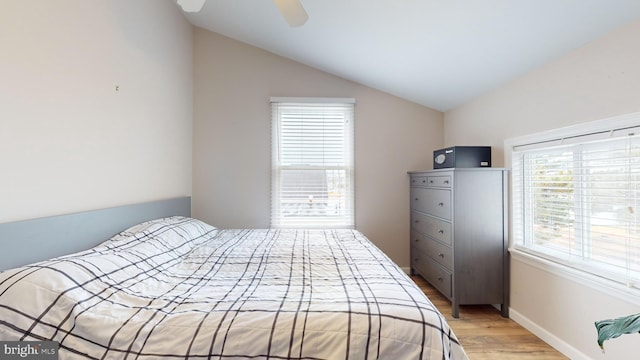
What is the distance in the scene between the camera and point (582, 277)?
1765mm

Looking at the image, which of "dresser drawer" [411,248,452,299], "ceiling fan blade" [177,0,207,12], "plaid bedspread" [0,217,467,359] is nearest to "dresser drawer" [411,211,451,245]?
"dresser drawer" [411,248,452,299]

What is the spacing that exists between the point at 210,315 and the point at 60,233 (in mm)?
1052

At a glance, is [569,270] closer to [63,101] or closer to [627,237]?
[627,237]

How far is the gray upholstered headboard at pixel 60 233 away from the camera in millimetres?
1220

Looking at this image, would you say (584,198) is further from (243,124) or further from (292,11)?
(243,124)

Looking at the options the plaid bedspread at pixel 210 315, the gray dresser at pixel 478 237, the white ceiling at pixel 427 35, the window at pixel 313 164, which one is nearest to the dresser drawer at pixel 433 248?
the gray dresser at pixel 478 237

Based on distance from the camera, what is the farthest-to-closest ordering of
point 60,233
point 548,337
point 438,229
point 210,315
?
point 438,229
point 548,337
point 60,233
point 210,315

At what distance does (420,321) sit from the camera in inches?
40.5

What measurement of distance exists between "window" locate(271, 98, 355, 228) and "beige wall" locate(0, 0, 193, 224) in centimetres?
115

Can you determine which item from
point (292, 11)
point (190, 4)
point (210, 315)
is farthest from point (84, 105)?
point (210, 315)

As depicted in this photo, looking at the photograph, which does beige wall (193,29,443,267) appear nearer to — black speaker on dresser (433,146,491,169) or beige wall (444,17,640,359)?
black speaker on dresser (433,146,491,169)

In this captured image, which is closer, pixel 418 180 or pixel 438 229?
pixel 438 229

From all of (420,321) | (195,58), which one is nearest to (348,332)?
(420,321)

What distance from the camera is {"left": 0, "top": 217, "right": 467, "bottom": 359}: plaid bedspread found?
972mm
